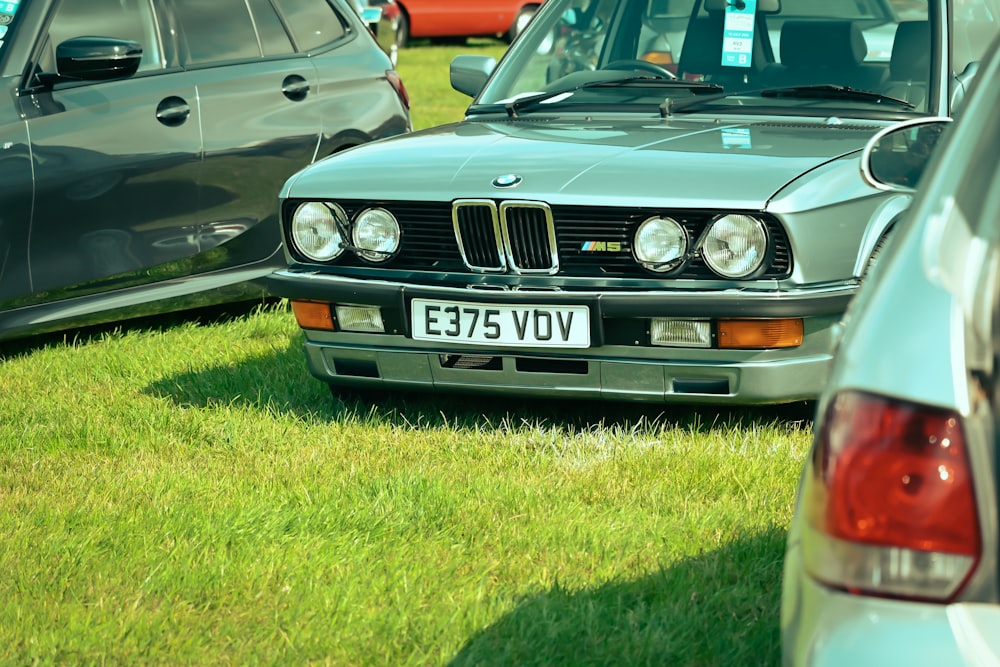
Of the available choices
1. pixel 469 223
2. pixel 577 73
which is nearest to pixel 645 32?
pixel 577 73

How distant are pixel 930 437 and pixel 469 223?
2897 millimetres

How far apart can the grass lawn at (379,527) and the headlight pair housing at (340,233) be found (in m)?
0.58

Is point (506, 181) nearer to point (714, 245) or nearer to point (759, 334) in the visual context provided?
point (714, 245)

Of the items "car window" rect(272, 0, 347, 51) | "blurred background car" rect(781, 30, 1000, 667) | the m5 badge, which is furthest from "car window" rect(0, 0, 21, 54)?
"blurred background car" rect(781, 30, 1000, 667)

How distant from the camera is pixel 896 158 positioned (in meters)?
2.65

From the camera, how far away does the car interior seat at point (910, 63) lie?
4.83 m

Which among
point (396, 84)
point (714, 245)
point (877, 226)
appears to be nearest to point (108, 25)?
point (396, 84)

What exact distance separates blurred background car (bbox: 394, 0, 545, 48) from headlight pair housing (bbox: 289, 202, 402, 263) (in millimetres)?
23280

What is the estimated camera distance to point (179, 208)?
6078mm

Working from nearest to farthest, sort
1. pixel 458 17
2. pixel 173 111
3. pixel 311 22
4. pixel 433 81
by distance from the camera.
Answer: pixel 173 111, pixel 311 22, pixel 433 81, pixel 458 17

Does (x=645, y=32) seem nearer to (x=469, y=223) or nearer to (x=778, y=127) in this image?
(x=778, y=127)

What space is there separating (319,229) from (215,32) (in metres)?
2.17

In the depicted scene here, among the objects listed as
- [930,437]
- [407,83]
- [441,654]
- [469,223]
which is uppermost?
[930,437]

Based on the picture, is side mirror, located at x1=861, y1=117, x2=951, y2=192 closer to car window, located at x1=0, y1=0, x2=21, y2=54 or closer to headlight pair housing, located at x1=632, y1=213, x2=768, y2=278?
headlight pair housing, located at x1=632, y1=213, x2=768, y2=278
